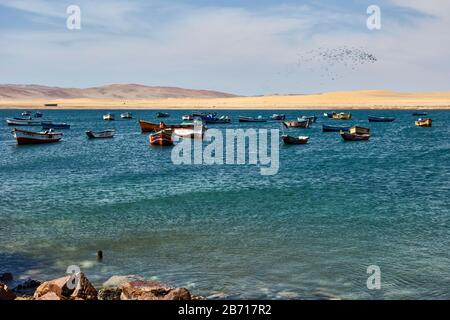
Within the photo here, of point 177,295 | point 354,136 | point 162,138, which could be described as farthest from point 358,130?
point 177,295

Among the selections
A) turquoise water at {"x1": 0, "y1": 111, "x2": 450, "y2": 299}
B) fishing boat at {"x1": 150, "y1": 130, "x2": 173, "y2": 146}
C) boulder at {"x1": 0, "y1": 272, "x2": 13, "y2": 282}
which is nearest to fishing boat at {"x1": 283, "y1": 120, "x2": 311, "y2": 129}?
fishing boat at {"x1": 150, "y1": 130, "x2": 173, "y2": 146}

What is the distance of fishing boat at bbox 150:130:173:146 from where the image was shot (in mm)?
58969

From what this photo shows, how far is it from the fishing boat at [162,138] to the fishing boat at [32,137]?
50.0 ft

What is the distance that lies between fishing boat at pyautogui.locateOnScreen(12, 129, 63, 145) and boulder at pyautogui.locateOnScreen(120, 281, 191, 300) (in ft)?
179

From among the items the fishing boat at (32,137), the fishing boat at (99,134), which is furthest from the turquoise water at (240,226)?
the fishing boat at (99,134)

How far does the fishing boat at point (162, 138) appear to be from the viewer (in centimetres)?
5897

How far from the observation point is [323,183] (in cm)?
Answer: 3403

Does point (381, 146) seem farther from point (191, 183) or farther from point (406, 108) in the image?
point (406, 108)

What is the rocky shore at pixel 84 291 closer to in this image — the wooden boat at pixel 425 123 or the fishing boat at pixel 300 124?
the fishing boat at pixel 300 124

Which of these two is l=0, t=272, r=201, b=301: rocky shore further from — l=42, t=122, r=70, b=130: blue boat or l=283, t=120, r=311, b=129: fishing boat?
l=42, t=122, r=70, b=130: blue boat

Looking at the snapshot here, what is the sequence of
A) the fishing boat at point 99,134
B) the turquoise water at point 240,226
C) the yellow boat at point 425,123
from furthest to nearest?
the yellow boat at point 425,123 < the fishing boat at point 99,134 < the turquoise water at point 240,226

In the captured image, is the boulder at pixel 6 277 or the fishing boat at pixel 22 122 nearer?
the boulder at pixel 6 277

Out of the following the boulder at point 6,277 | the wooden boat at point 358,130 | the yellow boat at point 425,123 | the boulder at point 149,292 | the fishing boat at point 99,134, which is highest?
the yellow boat at point 425,123

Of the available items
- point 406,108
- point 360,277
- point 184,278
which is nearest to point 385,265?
point 360,277
